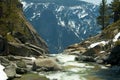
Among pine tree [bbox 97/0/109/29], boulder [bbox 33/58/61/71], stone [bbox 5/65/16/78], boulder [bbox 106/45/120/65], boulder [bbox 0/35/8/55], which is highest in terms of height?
pine tree [bbox 97/0/109/29]

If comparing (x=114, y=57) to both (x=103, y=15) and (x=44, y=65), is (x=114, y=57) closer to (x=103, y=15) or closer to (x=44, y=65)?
(x=44, y=65)

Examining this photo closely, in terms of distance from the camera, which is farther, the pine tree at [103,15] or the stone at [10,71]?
the pine tree at [103,15]

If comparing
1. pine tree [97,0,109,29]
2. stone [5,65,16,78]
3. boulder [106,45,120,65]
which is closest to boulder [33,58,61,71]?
stone [5,65,16,78]

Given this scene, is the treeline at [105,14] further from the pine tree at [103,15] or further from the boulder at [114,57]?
the boulder at [114,57]

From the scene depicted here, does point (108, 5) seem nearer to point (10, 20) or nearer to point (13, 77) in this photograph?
point (10, 20)

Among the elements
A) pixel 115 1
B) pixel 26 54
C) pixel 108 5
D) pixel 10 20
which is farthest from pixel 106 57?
pixel 108 5

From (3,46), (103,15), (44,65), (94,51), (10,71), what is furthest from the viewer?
(103,15)

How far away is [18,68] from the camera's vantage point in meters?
49.3

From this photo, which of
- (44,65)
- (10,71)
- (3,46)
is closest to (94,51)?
(3,46)

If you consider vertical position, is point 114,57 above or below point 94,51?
below

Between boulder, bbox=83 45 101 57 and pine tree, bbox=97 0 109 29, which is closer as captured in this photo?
boulder, bbox=83 45 101 57

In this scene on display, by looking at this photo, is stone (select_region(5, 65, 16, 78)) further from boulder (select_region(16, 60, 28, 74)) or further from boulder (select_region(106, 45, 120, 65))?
boulder (select_region(106, 45, 120, 65))

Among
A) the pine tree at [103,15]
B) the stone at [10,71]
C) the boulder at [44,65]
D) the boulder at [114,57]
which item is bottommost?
the stone at [10,71]

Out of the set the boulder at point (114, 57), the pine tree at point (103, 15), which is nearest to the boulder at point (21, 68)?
the boulder at point (114, 57)
